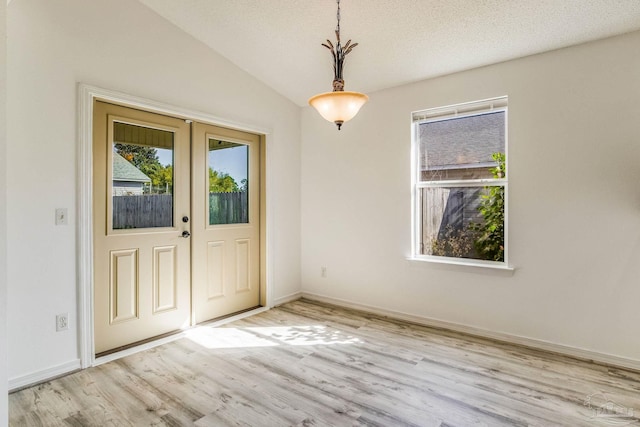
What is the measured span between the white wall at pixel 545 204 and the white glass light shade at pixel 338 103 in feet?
5.55

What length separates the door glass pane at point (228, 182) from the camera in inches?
146

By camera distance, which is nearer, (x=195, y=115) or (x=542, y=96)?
(x=542, y=96)

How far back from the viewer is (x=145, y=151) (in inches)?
124

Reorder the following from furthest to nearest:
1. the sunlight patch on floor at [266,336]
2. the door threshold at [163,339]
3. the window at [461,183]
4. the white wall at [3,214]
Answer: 1. the window at [461,183]
2. the sunlight patch on floor at [266,336]
3. the door threshold at [163,339]
4. the white wall at [3,214]

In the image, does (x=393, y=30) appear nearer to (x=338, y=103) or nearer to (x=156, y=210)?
(x=338, y=103)

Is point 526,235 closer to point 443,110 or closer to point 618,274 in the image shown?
point 618,274

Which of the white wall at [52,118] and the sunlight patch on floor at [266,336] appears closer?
the white wall at [52,118]

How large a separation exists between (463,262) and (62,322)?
3.42m

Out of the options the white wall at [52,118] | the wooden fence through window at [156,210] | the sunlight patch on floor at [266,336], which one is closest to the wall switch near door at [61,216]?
the white wall at [52,118]

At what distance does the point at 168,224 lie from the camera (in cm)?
334

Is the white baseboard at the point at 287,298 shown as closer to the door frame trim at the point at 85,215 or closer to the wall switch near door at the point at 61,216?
the door frame trim at the point at 85,215

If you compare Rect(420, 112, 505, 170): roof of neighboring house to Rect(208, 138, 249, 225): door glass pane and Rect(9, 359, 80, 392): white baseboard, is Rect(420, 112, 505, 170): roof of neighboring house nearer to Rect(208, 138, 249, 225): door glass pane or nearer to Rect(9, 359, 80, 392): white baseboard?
Rect(208, 138, 249, 225): door glass pane

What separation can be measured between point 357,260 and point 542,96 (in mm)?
2409

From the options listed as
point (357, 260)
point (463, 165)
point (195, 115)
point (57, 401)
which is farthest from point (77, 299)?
point (463, 165)
